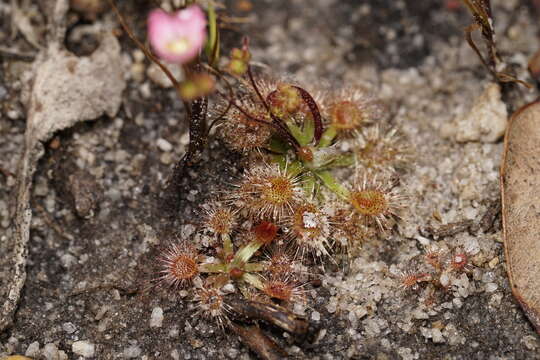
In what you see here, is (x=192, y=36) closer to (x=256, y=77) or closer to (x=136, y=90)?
(x=256, y=77)

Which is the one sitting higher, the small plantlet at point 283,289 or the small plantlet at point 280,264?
the small plantlet at point 280,264

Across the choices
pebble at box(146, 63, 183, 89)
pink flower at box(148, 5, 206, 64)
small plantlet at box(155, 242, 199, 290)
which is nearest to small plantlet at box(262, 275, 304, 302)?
small plantlet at box(155, 242, 199, 290)

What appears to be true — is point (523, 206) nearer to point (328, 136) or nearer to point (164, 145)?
point (328, 136)

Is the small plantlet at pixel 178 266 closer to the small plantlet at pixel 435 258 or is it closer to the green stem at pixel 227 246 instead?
the green stem at pixel 227 246

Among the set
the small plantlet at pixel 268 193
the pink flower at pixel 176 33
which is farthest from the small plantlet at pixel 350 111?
the pink flower at pixel 176 33

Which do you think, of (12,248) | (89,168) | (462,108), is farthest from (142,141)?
(462,108)
